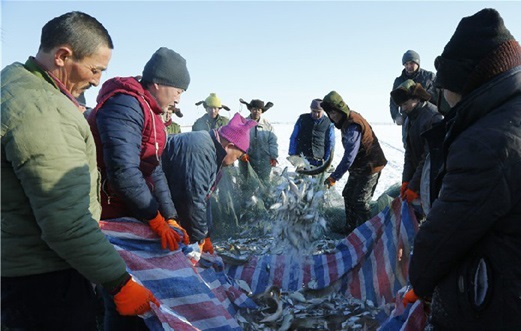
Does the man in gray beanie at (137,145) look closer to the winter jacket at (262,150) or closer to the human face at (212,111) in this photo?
the winter jacket at (262,150)

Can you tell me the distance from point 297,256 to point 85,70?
A: 3075mm

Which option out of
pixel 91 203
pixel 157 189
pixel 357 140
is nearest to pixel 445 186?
pixel 91 203

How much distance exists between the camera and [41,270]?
1798 mm

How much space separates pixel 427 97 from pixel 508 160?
3400 millimetres

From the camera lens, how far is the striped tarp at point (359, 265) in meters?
3.82

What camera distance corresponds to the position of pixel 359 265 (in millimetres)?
4145

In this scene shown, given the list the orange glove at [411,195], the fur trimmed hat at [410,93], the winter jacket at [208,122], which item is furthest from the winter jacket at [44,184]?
the winter jacket at [208,122]

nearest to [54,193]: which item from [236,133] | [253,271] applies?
[236,133]

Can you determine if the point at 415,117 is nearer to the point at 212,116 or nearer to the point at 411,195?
the point at 411,195

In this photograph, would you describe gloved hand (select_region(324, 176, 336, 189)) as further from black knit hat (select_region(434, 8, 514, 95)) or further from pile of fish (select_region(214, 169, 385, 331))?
black knit hat (select_region(434, 8, 514, 95))

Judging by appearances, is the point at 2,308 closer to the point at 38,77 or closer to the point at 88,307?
the point at 88,307

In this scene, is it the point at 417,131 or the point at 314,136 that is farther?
the point at 314,136

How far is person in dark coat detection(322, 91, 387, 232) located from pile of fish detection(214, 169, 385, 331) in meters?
0.41

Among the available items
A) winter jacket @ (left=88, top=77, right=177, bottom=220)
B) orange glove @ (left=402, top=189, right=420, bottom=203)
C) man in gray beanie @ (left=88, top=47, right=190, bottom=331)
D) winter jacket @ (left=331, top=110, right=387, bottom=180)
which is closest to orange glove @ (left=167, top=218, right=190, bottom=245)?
man in gray beanie @ (left=88, top=47, right=190, bottom=331)
